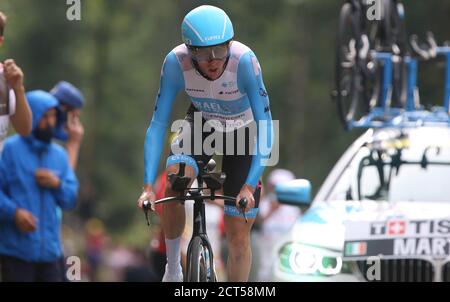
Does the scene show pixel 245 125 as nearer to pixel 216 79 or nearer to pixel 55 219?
pixel 216 79

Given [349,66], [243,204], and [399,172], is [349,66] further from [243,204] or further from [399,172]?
[243,204]

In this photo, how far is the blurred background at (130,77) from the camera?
35.4 meters

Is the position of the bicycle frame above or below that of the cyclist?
below

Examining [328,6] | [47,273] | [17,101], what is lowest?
[47,273]

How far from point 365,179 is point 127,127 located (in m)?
36.4

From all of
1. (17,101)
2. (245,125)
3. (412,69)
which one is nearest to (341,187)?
(245,125)

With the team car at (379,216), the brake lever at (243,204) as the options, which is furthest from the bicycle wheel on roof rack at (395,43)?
the brake lever at (243,204)

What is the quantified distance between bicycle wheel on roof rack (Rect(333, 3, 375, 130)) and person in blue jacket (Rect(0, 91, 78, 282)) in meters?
2.76

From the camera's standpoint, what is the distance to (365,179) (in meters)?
10.6

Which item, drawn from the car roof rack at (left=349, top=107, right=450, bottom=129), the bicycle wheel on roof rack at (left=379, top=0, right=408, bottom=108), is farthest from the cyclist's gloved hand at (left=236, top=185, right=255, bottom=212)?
the bicycle wheel on roof rack at (left=379, top=0, right=408, bottom=108)

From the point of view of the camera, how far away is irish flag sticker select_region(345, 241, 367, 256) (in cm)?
960

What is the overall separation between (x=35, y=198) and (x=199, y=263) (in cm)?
278

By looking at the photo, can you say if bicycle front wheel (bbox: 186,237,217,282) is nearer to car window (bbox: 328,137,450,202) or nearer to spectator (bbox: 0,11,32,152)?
spectator (bbox: 0,11,32,152)

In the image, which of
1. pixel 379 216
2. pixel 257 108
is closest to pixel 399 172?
pixel 379 216
